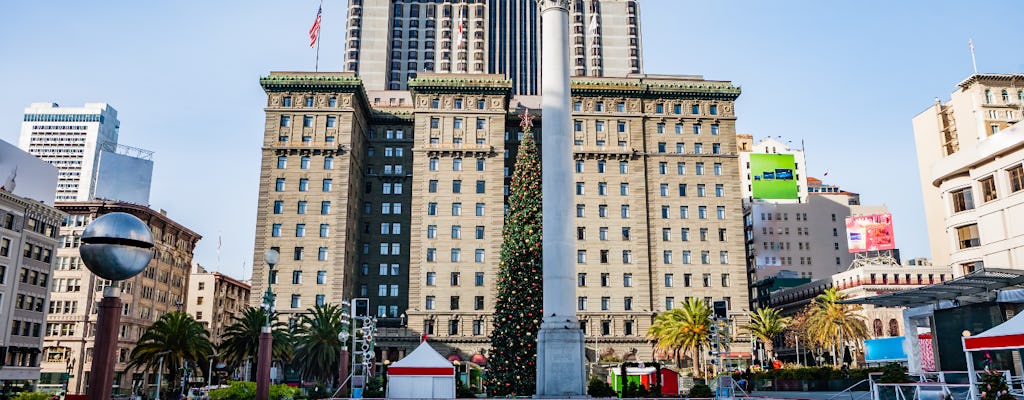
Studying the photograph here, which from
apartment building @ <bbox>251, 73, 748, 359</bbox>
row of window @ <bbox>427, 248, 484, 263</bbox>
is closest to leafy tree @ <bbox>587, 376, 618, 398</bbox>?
apartment building @ <bbox>251, 73, 748, 359</bbox>

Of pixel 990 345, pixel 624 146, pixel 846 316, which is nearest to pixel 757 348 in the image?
pixel 846 316

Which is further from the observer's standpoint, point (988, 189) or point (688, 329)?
point (688, 329)

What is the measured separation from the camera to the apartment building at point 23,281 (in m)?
78.3

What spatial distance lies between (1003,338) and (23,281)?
89.9m

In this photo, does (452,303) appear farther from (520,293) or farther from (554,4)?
(554,4)

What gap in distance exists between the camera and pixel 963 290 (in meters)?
38.4

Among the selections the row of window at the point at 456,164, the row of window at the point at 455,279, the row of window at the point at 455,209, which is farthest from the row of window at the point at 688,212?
the row of window at the point at 455,279

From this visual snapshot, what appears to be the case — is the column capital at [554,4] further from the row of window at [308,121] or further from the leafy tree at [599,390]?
the row of window at [308,121]

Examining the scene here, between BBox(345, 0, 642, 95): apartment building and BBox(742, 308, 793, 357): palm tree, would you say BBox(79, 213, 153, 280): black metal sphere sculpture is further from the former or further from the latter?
BBox(345, 0, 642, 95): apartment building

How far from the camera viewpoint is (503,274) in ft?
194

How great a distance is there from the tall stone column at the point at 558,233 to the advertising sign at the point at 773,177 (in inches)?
3641

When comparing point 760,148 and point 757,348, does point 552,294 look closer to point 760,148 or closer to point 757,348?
point 757,348

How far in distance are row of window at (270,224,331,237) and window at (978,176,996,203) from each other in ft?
216

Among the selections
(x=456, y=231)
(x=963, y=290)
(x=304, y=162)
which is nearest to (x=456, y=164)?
(x=456, y=231)
